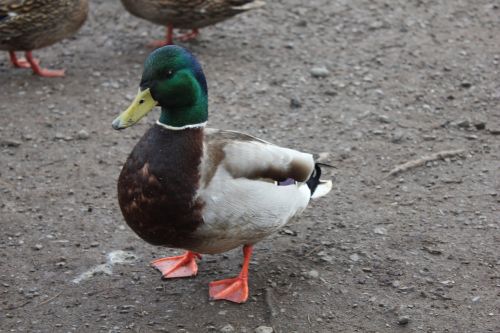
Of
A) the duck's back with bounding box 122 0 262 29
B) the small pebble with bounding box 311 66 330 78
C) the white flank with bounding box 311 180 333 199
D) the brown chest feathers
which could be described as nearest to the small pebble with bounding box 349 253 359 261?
the white flank with bounding box 311 180 333 199

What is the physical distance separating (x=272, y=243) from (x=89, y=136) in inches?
72.0

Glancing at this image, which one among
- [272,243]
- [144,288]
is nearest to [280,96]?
[272,243]

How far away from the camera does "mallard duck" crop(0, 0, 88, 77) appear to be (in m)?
6.48

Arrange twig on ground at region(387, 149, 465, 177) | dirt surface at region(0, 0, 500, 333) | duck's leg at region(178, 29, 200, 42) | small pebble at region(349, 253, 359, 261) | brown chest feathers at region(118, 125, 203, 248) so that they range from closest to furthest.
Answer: brown chest feathers at region(118, 125, 203, 248), dirt surface at region(0, 0, 500, 333), small pebble at region(349, 253, 359, 261), twig on ground at region(387, 149, 465, 177), duck's leg at region(178, 29, 200, 42)

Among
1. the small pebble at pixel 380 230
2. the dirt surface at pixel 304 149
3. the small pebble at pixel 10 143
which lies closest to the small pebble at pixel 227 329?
the dirt surface at pixel 304 149

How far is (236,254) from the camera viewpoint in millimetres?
4816

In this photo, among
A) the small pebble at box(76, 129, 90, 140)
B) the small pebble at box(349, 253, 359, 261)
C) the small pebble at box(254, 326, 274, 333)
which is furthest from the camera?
the small pebble at box(76, 129, 90, 140)

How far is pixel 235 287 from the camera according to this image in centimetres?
436

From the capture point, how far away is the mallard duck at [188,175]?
12.8 ft

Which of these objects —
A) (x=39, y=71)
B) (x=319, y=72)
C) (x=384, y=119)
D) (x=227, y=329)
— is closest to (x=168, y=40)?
(x=39, y=71)

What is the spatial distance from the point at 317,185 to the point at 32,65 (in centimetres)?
319

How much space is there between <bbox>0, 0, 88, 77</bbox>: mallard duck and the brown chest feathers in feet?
9.67

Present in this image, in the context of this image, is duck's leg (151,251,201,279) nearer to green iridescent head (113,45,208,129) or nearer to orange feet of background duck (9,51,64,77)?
green iridescent head (113,45,208,129)

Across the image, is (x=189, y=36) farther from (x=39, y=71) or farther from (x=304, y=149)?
(x=304, y=149)
